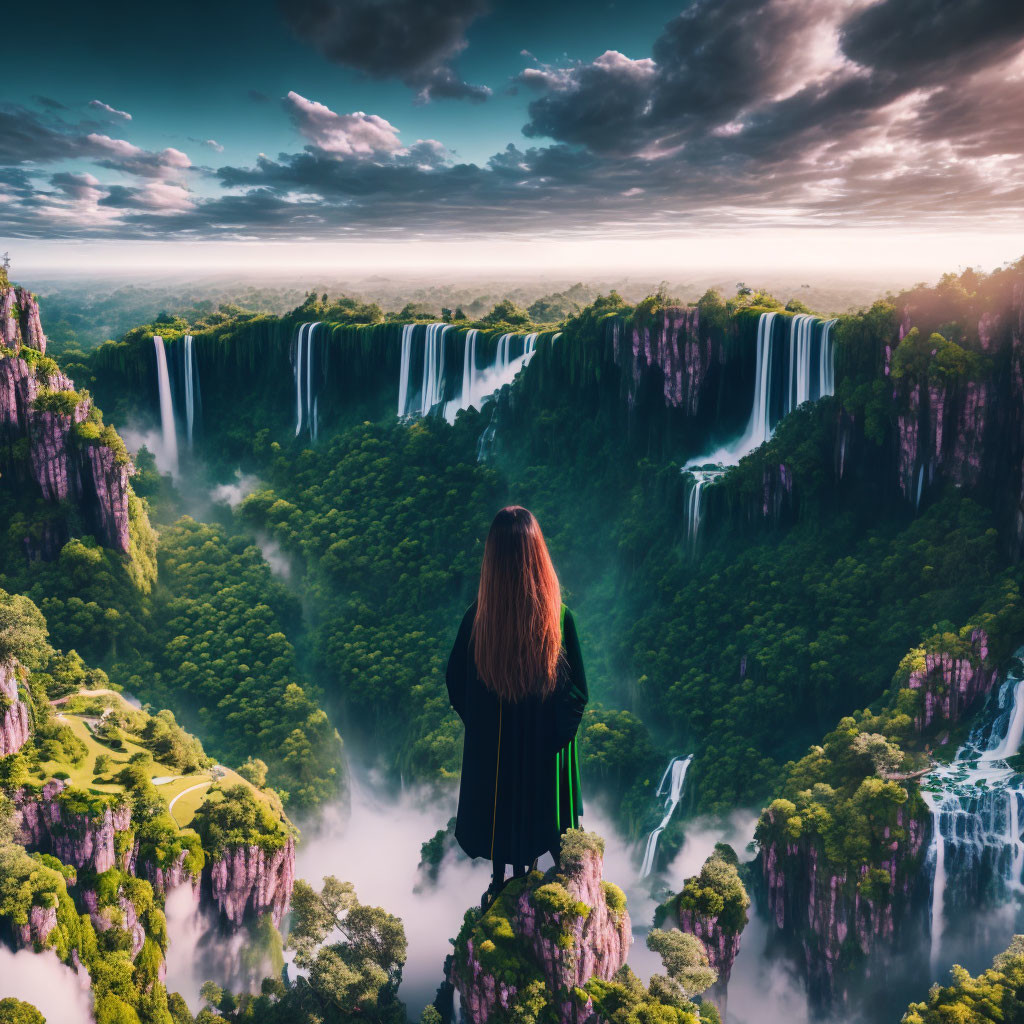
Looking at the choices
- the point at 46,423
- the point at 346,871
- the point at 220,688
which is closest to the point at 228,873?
the point at 346,871

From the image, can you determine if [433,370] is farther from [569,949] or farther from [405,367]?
[569,949]

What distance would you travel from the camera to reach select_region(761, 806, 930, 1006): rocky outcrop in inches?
764

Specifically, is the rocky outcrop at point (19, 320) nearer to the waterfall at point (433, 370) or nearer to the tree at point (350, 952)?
the waterfall at point (433, 370)

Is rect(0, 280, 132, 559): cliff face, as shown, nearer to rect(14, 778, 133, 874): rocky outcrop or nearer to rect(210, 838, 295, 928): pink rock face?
rect(14, 778, 133, 874): rocky outcrop

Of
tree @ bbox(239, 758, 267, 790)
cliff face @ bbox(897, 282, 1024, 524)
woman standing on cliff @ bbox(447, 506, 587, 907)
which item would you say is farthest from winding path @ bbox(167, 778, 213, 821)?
cliff face @ bbox(897, 282, 1024, 524)

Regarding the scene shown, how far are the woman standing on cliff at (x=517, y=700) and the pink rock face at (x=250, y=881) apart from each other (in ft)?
50.4

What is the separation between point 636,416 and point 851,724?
802 inches

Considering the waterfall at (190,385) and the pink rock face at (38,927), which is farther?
the waterfall at (190,385)

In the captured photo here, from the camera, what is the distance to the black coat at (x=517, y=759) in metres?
6.80

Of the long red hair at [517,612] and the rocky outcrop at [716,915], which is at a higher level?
the long red hair at [517,612]

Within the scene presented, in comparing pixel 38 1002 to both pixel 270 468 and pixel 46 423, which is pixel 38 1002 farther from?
pixel 270 468

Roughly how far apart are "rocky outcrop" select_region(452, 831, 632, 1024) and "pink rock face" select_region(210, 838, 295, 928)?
39.2 feet

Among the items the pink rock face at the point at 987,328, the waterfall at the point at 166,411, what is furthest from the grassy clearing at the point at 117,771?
the pink rock face at the point at 987,328

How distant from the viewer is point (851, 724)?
22.9 meters
